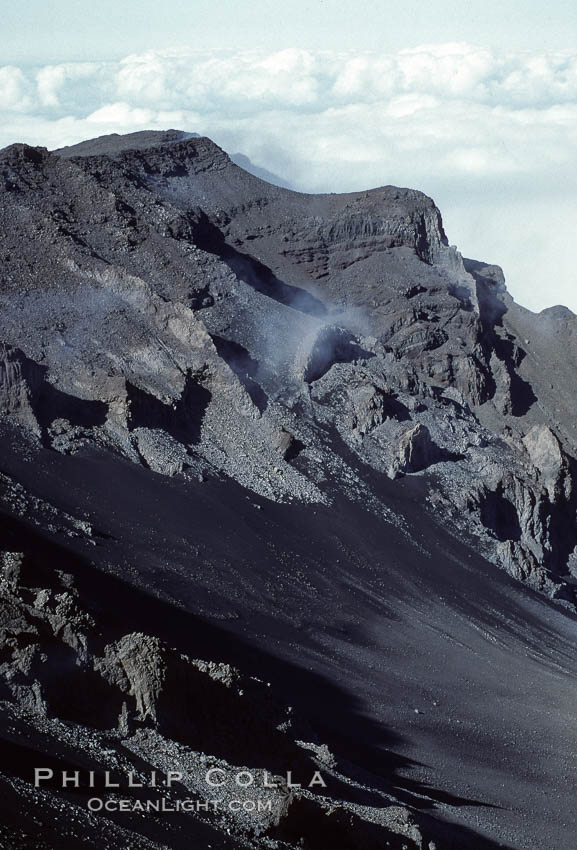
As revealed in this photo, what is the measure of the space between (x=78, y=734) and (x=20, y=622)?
3.38 m

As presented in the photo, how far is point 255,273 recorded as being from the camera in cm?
7706

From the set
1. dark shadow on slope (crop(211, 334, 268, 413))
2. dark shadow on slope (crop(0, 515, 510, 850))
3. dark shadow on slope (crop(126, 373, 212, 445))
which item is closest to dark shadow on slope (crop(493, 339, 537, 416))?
dark shadow on slope (crop(211, 334, 268, 413))

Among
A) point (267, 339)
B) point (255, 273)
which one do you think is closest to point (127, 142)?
point (255, 273)

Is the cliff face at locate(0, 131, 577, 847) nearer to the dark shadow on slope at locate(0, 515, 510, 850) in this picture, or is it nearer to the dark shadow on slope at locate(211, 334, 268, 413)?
the dark shadow on slope at locate(211, 334, 268, 413)

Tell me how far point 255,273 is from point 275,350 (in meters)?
11.1

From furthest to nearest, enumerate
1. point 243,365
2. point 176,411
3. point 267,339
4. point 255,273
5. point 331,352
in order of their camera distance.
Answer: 1. point 255,273
2. point 331,352
3. point 267,339
4. point 243,365
5. point 176,411

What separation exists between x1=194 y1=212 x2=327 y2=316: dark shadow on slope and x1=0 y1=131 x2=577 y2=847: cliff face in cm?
14

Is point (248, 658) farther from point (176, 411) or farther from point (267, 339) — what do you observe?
point (267, 339)

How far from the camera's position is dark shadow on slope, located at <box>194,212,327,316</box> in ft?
247

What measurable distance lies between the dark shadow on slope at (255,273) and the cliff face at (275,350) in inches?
5.7

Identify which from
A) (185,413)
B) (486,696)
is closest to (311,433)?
(185,413)

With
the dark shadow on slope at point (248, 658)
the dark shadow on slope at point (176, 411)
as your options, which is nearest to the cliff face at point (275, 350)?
the dark shadow on slope at point (176, 411)

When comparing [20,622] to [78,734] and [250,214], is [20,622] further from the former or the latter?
[250,214]

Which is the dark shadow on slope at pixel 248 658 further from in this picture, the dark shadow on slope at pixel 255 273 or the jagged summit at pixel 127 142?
the jagged summit at pixel 127 142
